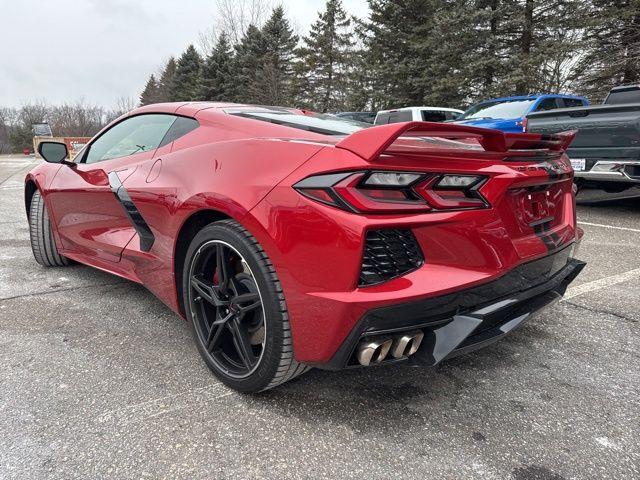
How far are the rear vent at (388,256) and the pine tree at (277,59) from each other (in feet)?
105

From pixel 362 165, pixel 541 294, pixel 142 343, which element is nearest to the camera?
pixel 362 165

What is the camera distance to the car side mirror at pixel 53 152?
129 inches

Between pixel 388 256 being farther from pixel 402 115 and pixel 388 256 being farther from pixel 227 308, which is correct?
pixel 402 115

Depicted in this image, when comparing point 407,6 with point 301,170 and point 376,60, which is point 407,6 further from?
point 301,170

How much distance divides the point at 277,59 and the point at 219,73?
5247mm

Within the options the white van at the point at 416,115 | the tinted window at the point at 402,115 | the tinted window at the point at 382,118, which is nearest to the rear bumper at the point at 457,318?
the white van at the point at 416,115

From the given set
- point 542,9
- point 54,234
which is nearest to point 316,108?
point 542,9

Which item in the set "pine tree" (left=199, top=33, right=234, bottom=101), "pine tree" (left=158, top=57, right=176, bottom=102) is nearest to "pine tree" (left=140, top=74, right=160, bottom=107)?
"pine tree" (left=158, top=57, right=176, bottom=102)

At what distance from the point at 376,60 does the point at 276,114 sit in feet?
74.1

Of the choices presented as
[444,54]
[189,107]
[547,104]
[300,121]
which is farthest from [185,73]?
[300,121]

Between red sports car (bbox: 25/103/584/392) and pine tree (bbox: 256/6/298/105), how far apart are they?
31.3 m

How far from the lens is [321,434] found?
5.49 feet

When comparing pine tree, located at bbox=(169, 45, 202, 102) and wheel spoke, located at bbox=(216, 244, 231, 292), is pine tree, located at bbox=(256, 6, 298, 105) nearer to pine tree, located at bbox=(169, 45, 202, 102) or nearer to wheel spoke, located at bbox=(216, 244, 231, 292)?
pine tree, located at bbox=(169, 45, 202, 102)

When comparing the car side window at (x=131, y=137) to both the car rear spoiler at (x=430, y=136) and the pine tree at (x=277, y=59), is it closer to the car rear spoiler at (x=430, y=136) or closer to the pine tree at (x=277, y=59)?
the car rear spoiler at (x=430, y=136)
